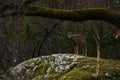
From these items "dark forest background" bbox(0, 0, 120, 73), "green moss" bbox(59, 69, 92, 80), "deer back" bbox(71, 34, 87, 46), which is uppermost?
"deer back" bbox(71, 34, 87, 46)

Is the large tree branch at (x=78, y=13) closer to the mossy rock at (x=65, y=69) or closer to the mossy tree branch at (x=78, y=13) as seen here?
the mossy tree branch at (x=78, y=13)

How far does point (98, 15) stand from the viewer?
12.1 meters

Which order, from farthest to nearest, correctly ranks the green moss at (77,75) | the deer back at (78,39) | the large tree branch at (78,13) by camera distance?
the deer back at (78,39) < the green moss at (77,75) < the large tree branch at (78,13)

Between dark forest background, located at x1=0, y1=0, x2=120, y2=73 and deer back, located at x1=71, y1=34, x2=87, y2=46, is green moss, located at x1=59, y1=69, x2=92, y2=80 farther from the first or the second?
dark forest background, located at x1=0, y1=0, x2=120, y2=73

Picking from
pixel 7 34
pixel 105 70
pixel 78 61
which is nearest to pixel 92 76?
pixel 105 70

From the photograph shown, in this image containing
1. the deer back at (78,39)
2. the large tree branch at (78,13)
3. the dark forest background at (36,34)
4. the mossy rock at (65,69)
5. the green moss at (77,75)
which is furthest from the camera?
the dark forest background at (36,34)

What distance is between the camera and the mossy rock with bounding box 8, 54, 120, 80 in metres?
12.5

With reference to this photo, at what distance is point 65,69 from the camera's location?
13.5m

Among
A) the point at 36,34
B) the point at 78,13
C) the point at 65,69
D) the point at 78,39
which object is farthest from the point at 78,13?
the point at 36,34

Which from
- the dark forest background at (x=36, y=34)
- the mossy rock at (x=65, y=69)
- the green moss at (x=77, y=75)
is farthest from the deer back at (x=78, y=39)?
the dark forest background at (x=36, y=34)

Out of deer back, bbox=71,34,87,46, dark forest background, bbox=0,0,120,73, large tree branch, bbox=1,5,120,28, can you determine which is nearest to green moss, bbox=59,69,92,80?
large tree branch, bbox=1,5,120,28

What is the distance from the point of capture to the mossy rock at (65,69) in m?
12.5

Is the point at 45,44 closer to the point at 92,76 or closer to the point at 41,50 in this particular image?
the point at 41,50

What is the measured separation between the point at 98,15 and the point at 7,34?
1295cm
